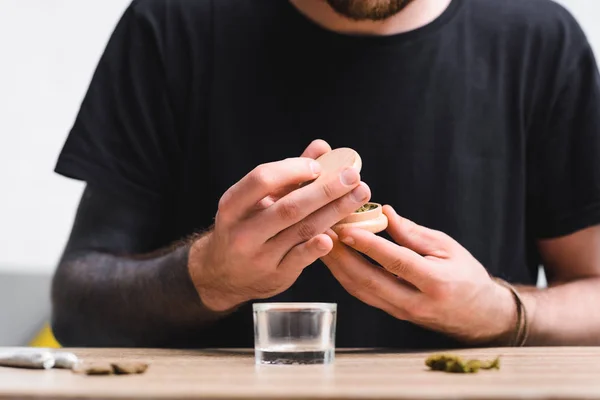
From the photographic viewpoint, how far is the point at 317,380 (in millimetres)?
783

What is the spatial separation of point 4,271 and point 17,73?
0.68 meters

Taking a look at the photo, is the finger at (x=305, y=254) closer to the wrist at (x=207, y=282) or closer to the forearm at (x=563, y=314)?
the wrist at (x=207, y=282)

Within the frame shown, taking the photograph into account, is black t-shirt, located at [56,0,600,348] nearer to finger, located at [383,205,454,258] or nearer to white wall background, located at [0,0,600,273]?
finger, located at [383,205,454,258]

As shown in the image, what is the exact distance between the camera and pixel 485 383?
2.49 ft

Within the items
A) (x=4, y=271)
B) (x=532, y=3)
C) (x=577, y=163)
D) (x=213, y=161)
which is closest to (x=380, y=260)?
(x=213, y=161)

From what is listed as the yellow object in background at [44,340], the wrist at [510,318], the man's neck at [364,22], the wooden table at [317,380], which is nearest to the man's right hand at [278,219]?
the wooden table at [317,380]

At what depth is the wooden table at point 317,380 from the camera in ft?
2.19

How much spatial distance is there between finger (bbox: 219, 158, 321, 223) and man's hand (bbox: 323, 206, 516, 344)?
0.12m

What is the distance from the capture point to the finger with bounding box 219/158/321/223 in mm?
987

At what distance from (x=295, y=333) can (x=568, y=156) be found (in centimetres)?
91

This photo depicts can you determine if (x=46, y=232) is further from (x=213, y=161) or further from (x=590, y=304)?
(x=590, y=304)

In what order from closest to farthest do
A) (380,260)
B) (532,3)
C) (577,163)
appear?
(380,260), (577,163), (532,3)

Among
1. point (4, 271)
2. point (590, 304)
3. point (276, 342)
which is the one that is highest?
point (276, 342)

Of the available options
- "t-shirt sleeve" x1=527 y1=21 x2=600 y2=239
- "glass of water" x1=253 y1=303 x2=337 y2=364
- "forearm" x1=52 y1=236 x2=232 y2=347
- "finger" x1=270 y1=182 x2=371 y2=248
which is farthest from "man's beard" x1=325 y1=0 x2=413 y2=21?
"glass of water" x1=253 y1=303 x2=337 y2=364
